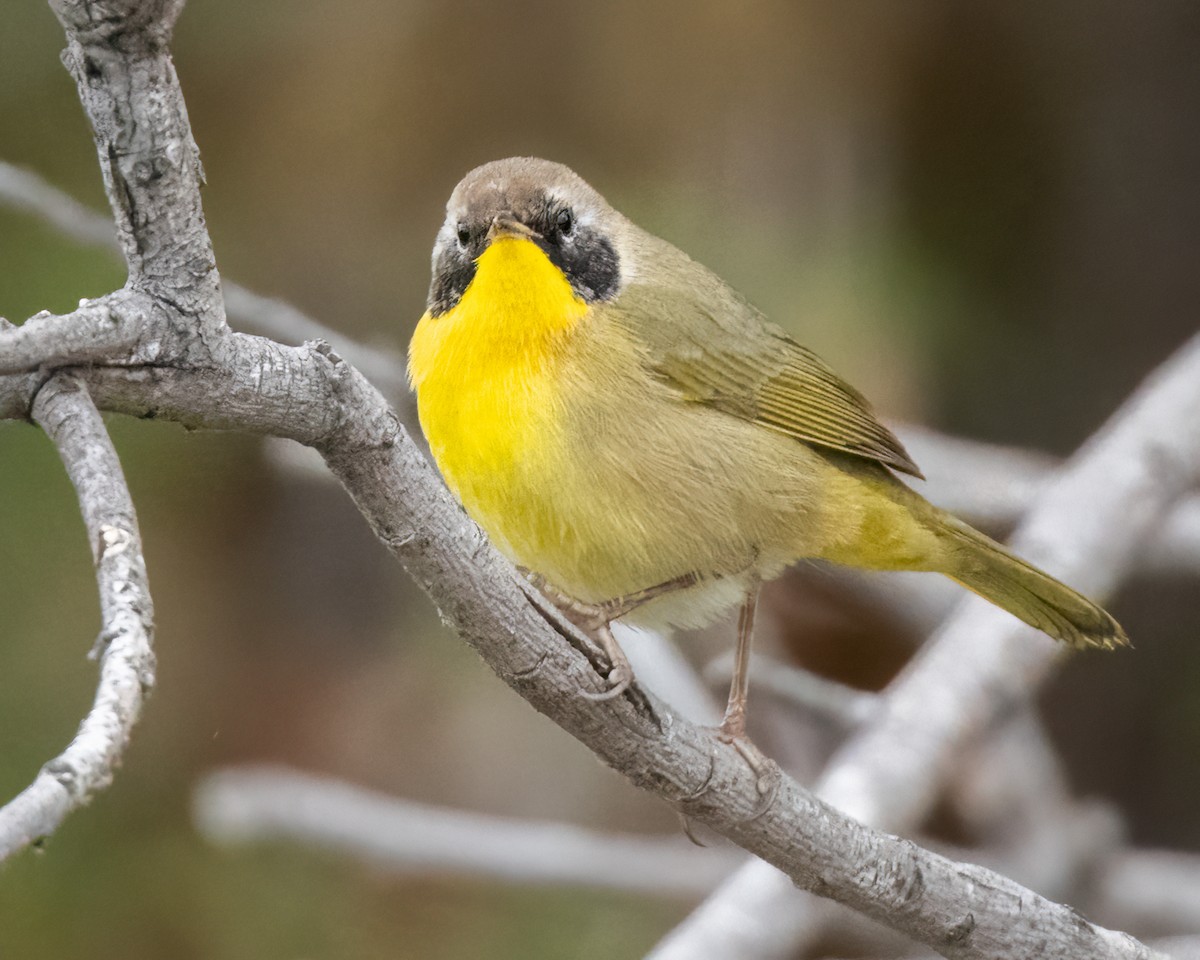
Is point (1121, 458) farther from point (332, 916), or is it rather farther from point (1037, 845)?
point (332, 916)

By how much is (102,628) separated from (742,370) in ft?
6.48

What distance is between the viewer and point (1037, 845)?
12.7 ft

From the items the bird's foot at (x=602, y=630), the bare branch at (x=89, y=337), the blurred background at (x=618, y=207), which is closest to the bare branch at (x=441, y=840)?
the blurred background at (x=618, y=207)

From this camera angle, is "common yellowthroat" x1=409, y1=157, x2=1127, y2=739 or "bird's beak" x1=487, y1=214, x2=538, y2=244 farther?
"bird's beak" x1=487, y1=214, x2=538, y2=244

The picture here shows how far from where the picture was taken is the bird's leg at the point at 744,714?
222 cm

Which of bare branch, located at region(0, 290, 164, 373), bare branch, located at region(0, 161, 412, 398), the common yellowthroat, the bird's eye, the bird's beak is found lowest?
bare branch, located at region(0, 290, 164, 373)

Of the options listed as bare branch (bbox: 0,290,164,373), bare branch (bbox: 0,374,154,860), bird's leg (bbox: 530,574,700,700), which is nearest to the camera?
bare branch (bbox: 0,374,154,860)

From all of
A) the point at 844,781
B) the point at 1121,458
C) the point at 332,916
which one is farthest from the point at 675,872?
the point at 1121,458

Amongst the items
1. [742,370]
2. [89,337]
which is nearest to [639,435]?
[742,370]

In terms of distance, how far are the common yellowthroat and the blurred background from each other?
5.58ft

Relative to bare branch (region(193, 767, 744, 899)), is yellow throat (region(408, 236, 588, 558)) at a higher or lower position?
higher

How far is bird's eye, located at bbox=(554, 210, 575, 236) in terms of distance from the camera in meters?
2.74

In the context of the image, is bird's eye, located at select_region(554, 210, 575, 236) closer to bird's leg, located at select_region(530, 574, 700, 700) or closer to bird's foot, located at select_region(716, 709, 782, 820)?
bird's leg, located at select_region(530, 574, 700, 700)

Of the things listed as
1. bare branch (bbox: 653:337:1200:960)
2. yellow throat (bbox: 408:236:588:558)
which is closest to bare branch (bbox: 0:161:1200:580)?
bare branch (bbox: 653:337:1200:960)
